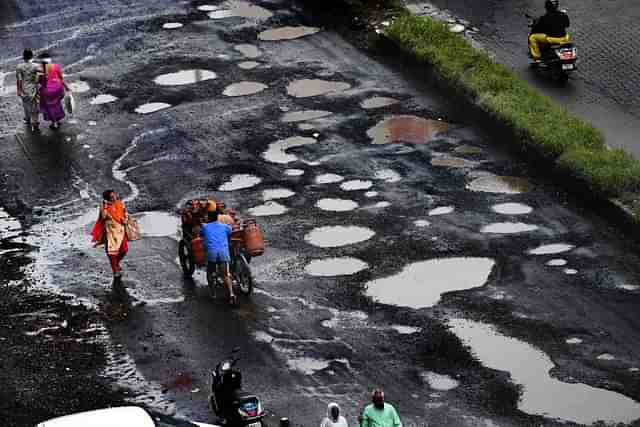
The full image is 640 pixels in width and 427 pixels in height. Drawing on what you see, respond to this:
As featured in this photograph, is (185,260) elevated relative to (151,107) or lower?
elevated

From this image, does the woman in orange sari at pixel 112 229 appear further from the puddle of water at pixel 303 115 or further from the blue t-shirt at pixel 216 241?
the puddle of water at pixel 303 115

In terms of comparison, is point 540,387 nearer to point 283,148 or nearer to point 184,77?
point 283,148

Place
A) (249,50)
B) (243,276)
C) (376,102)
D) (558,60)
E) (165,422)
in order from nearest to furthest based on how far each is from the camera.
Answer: (165,422)
(243,276)
(558,60)
(376,102)
(249,50)

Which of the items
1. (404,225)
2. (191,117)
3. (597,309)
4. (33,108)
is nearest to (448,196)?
(404,225)

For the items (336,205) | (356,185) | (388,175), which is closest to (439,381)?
(336,205)

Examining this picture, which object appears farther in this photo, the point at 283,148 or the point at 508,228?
the point at 283,148

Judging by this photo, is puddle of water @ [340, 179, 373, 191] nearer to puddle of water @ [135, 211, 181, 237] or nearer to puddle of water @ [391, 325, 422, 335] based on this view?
puddle of water @ [135, 211, 181, 237]

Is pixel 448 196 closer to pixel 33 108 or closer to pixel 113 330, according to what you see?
pixel 113 330

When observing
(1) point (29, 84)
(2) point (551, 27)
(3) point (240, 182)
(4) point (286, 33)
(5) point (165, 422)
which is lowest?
(3) point (240, 182)

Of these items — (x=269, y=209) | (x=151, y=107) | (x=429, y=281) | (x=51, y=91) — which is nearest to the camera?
(x=429, y=281)
